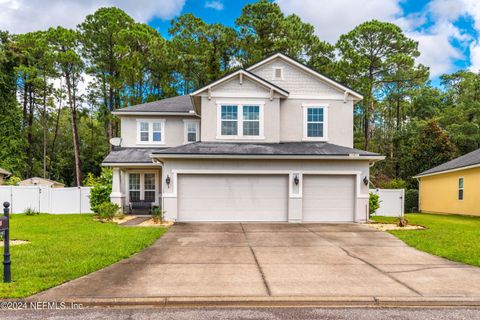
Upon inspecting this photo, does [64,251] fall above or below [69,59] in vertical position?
below

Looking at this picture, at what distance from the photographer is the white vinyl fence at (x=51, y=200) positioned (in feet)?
65.6

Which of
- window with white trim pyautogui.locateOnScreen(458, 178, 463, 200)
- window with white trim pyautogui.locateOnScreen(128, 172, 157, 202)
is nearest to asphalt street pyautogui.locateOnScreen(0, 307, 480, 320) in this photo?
window with white trim pyautogui.locateOnScreen(128, 172, 157, 202)

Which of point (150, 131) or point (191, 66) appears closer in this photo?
point (150, 131)

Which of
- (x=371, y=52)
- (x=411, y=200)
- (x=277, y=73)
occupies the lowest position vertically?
(x=411, y=200)

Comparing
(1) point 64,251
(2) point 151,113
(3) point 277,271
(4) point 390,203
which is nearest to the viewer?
(3) point 277,271

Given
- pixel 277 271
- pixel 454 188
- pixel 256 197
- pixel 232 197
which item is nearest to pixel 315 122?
pixel 256 197

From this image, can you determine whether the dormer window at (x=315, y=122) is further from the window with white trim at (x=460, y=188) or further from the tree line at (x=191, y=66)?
the tree line at (x=191, y=66)

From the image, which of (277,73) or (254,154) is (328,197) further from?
(277,73)

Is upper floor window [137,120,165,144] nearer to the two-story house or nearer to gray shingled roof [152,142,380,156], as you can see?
the two-story house

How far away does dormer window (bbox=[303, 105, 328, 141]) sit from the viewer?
17.8 m

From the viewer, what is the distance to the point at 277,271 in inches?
288

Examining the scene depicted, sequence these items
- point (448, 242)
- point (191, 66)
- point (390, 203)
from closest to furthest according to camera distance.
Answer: point (448, 242) → point (390, 203) → point (191, 66)

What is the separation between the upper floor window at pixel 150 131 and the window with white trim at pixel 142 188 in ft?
8.09

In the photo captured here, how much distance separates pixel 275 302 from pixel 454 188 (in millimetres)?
21862
